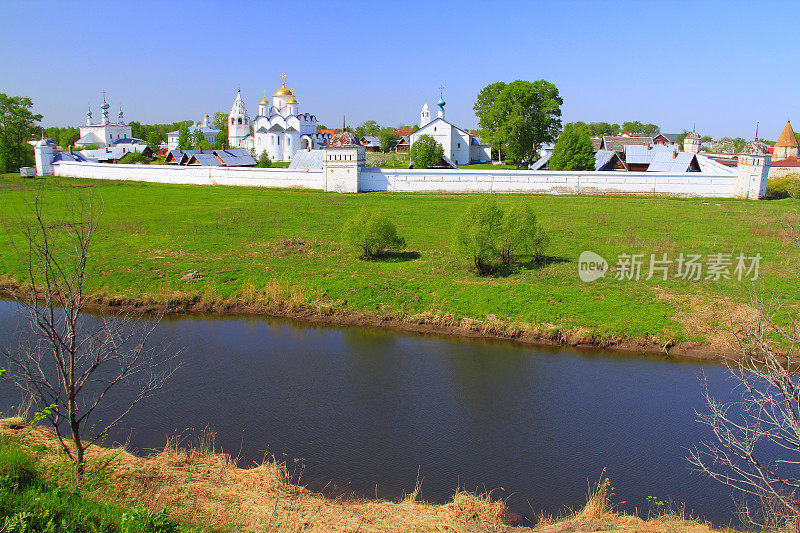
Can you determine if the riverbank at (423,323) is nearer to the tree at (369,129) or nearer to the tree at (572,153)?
the tree at (572,153)

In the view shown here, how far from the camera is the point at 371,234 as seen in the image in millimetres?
18078

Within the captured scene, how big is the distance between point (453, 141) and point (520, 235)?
112ft

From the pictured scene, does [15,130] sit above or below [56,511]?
above

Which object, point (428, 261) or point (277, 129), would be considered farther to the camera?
point (277, 129)

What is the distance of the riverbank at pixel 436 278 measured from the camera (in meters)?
14.1

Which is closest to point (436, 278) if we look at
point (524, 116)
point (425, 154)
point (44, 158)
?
point (425, 154)

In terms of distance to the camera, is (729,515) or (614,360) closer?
(729,515)

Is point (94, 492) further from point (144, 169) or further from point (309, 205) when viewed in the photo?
point (144, 169)

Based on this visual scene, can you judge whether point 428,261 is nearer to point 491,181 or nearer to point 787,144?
point 491,181

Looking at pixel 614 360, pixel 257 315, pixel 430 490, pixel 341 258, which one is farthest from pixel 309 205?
pixel 430 490

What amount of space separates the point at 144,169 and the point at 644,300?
119 ft

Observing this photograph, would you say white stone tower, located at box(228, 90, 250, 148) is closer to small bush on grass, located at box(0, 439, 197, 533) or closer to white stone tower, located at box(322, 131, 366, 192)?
white stone tower, located at box(322, 131, 366, 192)

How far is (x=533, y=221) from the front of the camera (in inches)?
688

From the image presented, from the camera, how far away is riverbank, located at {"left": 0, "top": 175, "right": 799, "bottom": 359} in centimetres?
1410
